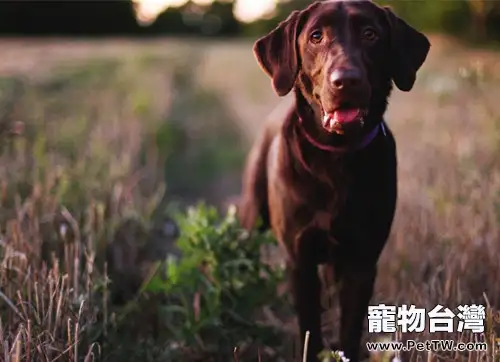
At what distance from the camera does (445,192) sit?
4793mm

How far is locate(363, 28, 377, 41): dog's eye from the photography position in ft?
9.36

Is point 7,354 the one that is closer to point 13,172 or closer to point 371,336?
point 371,336

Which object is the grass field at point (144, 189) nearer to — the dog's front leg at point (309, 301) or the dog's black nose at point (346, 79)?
the dog's front leg at point (309, 301)

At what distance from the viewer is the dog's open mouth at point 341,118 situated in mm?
2723

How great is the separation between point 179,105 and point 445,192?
823cm

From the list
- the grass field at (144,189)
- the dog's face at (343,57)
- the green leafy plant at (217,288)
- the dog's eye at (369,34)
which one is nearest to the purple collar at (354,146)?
the dog's face at (343,57)

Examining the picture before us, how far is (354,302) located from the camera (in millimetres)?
3156

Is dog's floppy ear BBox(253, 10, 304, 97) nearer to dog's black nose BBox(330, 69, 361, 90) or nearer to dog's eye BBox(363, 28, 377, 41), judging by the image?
dog's eye BBox(363, 28, 377, 41)

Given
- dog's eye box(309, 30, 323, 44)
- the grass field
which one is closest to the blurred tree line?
the grass field

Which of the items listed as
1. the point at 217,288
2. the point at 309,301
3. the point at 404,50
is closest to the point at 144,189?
the point at 217,288

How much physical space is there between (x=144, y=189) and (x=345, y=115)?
3.77m

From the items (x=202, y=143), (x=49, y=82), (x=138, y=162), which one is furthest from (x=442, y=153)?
(x=49, y=82)

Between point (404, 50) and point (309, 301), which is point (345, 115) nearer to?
point (404, 50)

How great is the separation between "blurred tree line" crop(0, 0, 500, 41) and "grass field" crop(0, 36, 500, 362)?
5.47 feet
